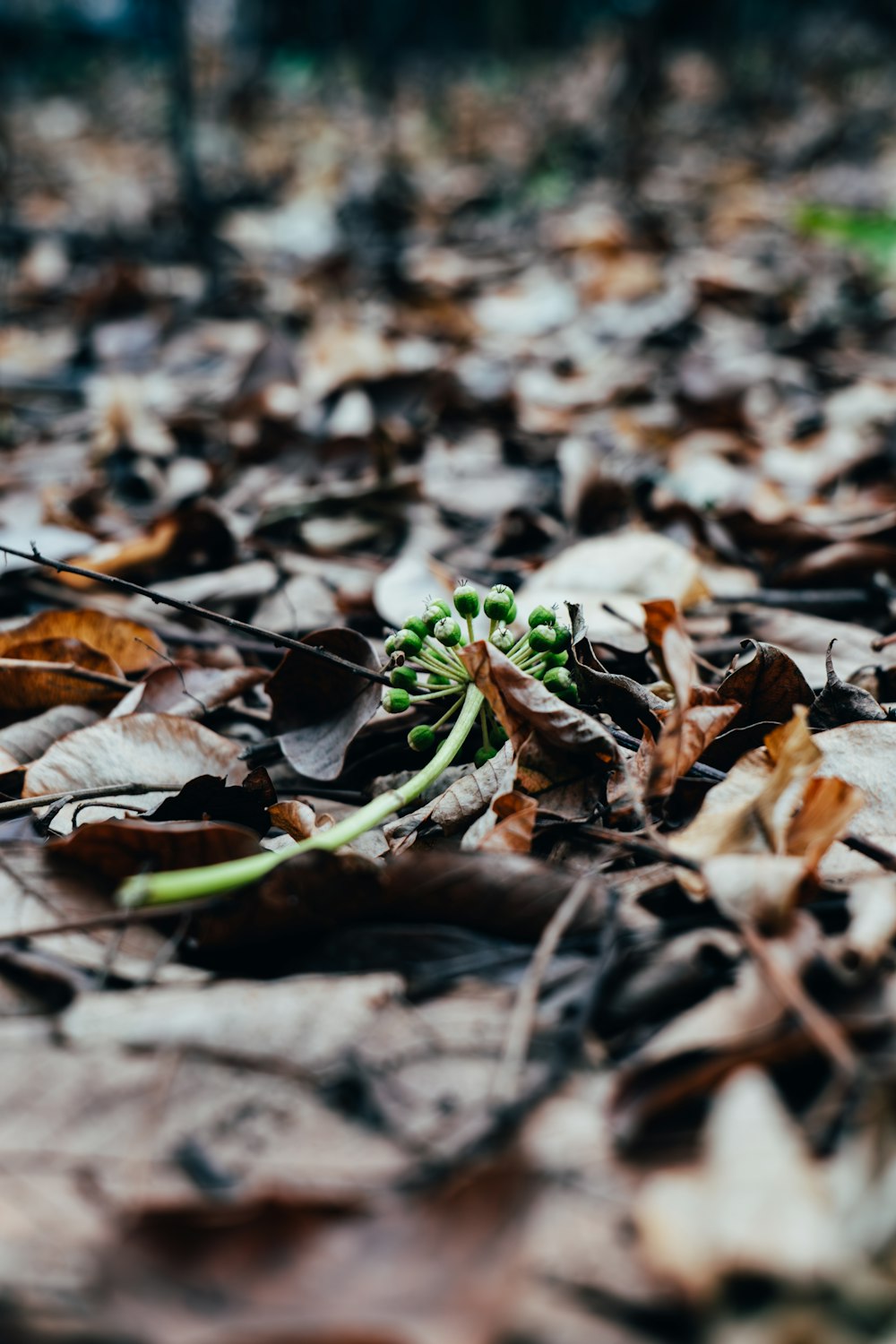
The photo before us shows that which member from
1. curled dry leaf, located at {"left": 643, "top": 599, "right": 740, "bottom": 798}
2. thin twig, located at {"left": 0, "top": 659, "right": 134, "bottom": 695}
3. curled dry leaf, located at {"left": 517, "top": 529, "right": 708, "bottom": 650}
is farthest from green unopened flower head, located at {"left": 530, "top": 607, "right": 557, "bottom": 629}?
thin twig, located at {"left": 0, "top": 659, "right": 134, "bottom": 695}

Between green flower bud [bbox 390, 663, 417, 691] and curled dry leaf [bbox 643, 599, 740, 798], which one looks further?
green flower bud [bbox 390, 663, 417, 691]

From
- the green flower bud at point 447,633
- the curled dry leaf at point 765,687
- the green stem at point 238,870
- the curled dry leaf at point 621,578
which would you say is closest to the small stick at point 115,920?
the green stem at point 238,870

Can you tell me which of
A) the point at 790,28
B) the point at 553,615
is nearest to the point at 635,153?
the point at 790,28

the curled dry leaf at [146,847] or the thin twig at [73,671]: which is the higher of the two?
the curled dry leaf at [146,847]

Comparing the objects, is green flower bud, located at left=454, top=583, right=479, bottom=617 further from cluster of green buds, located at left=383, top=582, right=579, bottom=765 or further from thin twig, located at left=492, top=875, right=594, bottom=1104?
thin twig, located at left=492, top=875, right=594, bottom=1104

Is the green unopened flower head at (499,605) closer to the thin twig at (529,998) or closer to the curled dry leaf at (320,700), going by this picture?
the curled dry leaf at (320,700)

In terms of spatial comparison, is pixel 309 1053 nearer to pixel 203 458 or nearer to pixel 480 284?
pixel 203 458

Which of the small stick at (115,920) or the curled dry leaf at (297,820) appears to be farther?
the curled dry leaf at (297,820)

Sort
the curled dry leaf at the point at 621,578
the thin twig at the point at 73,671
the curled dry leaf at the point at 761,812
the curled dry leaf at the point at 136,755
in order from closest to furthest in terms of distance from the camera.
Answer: the curled dry leaf at the point at 761,812 → the curled dry leaf at the point at 136,755 → the thin twig at the point at 73,671 → the curled dry leaf at the point at 621,578
